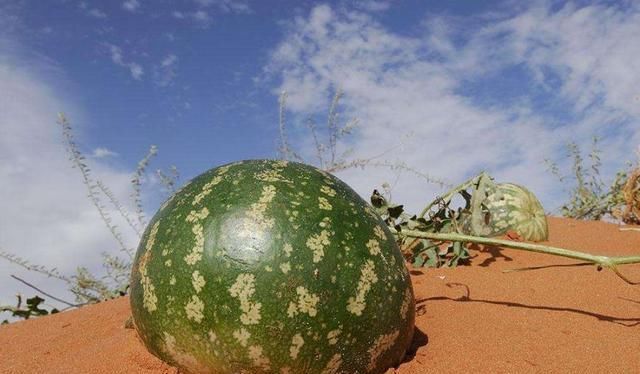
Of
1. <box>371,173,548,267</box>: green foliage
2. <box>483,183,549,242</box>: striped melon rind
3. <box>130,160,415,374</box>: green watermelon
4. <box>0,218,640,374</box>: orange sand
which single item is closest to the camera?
<box>130,160,415,374</box>: green watermelon

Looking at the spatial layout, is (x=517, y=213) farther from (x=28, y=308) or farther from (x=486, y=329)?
(x=28, y=308)

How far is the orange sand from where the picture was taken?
3.19m

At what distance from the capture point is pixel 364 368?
110 inches

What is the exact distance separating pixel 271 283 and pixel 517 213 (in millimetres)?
4706

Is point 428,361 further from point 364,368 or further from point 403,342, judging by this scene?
point 364,368

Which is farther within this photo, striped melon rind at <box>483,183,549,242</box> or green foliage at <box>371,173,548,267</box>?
striped melon rind at <box>483,183,549,242</box>

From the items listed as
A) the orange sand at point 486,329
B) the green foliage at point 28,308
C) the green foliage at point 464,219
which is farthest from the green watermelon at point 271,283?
the green foliage at point 28,308

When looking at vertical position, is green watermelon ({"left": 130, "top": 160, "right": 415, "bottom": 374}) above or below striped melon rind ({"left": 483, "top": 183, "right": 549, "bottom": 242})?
below

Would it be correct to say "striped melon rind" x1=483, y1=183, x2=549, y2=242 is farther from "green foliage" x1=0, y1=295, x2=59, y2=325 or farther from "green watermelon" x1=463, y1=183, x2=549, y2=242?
"green foliage" x1=0, y1=295, x2=59, y2=325

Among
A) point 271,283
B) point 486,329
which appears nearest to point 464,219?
point 486,329

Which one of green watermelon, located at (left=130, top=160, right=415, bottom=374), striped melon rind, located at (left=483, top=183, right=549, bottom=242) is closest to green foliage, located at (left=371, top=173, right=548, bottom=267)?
striped melon rind, located at (left=483, top=183, right=549, bottom=242)

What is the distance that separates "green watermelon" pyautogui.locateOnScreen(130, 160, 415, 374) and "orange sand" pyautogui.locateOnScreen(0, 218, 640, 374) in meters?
0.41

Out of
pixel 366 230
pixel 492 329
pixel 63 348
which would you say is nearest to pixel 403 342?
pixel 366 230

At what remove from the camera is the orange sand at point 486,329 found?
10.5 feet
